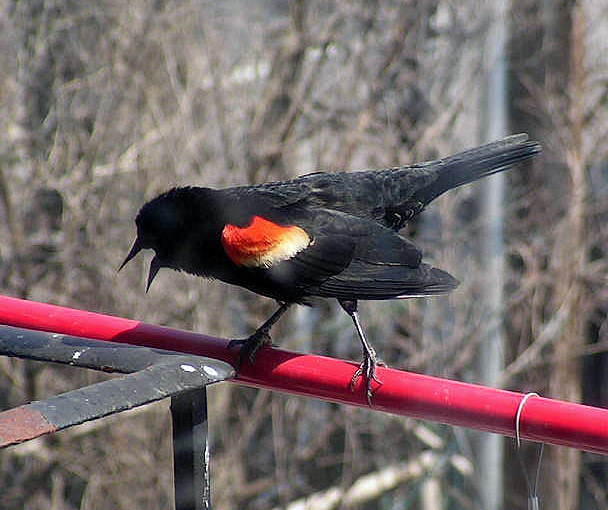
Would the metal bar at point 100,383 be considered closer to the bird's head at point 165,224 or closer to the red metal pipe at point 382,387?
the red metal pipe at point 382,387

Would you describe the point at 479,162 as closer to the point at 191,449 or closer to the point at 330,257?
the point at 330,257

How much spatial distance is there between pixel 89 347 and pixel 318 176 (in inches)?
73.1

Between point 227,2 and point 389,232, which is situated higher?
point 227,2

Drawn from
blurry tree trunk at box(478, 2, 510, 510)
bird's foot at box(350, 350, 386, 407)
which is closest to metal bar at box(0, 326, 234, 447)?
bird's foot at box(350, 350, 386, 407)

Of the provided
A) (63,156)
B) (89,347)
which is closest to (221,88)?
(63,156)

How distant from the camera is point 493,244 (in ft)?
20.9

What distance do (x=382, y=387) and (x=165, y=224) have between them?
150 centimetres

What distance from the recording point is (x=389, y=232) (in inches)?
130

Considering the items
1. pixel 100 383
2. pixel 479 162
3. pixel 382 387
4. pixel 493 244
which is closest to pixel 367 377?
pixel 382 387

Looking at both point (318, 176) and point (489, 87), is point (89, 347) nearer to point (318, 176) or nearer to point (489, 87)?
point (318, 176)

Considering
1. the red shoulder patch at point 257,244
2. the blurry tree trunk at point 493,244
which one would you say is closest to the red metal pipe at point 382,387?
the red shoulder patch at point 257,244

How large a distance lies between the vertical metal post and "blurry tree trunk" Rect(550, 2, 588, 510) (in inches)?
196

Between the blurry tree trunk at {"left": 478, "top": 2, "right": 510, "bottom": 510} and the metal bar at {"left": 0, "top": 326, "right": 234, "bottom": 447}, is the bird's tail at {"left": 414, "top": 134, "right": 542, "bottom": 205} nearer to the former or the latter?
the metal bar at {"left": 0, "top": 326, "right": 234, "bottom": 447}

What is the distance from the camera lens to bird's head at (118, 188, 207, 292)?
3.22 metres
